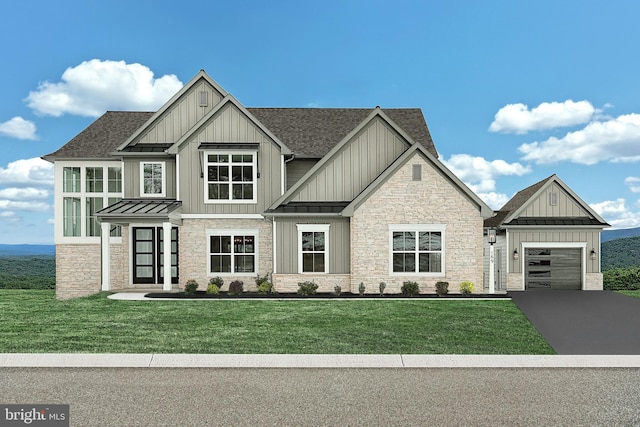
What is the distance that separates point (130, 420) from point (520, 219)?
22.4 metres

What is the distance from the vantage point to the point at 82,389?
950 centimetres

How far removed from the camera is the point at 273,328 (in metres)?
15.3

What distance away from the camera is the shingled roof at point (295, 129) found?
28406 millimetres

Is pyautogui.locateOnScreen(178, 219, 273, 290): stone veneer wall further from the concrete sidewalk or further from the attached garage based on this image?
the concrete sidewalk

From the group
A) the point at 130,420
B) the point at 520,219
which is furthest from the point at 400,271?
the point at 130,420

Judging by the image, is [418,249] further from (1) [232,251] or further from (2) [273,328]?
(2) [273,328]

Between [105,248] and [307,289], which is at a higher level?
[105,248]

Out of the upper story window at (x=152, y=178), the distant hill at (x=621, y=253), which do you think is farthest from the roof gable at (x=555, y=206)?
the distant hill at (x=621, y=253)

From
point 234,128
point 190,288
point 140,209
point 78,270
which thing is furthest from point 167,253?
point 78,270

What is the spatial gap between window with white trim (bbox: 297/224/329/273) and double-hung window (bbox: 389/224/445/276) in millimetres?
2778

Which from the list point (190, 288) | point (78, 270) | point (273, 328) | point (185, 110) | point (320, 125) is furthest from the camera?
point (320, 125)

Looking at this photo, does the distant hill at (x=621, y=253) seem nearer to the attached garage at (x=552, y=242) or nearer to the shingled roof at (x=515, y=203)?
the shingled roof at (x=515, y=203)

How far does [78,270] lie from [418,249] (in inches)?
650

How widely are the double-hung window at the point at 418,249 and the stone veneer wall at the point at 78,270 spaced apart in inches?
574
